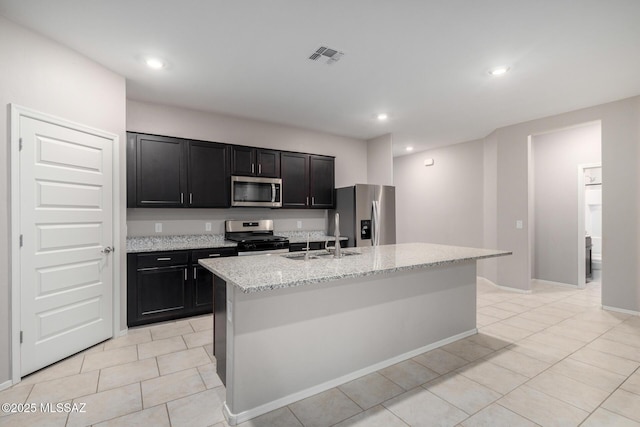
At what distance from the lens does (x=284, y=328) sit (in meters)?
2.04

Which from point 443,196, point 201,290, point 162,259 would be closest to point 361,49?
point 162,259

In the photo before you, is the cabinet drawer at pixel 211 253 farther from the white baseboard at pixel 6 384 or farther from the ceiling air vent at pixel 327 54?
the ceiling air vent at pixel 327 54

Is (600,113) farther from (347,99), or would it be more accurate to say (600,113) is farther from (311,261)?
(311,261)

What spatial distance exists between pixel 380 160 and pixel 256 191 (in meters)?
2.46

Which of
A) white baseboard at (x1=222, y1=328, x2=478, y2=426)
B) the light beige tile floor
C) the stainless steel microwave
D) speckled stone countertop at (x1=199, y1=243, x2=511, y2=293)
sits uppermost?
the stainless steel microwave

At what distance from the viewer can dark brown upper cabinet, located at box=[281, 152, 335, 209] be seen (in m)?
4.74

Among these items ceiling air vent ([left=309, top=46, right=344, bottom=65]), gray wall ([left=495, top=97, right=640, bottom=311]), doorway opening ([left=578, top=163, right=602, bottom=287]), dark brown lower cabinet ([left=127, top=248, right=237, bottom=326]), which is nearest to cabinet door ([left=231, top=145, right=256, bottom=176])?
dark brown lower cabinet ([left=127, top=248, right=237, bottom=326])

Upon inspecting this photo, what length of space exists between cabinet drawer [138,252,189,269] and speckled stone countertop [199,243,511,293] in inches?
54.4

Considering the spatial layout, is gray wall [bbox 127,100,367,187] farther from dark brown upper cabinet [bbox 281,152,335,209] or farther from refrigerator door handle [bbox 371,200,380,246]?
refrigerator door handle [bbox 371,200,380,246]

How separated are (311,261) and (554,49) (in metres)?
2.72

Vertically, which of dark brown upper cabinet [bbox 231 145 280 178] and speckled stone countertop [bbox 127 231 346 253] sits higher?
dark brown upper cabinet [bbox 231 145 280 178]

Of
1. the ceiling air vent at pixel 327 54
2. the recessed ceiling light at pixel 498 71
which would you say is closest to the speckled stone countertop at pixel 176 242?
the ceiling air vent at pixel 327 54

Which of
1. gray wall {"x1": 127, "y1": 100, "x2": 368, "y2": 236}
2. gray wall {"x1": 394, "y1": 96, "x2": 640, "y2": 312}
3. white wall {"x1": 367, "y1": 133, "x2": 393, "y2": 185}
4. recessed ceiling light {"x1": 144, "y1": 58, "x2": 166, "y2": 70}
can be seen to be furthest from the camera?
white wall {"x1": 367, "y1": 133, "x2": 393, "y2": 185}

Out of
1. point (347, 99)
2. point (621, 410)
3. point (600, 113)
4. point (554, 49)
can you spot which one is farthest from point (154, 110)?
point (600, 113)
